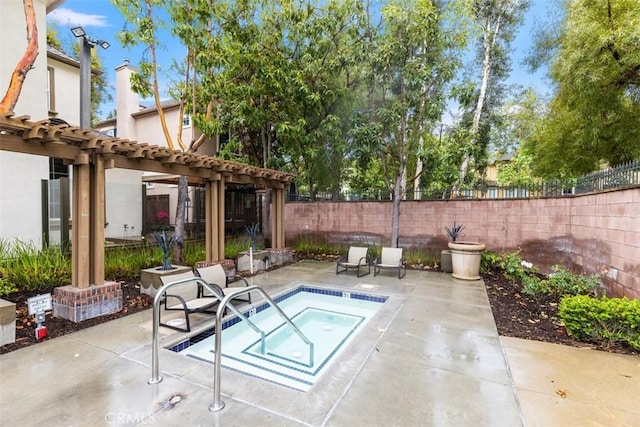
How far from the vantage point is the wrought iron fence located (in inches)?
195

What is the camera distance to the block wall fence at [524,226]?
4852 millimetres

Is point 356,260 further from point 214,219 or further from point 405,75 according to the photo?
point 405,75

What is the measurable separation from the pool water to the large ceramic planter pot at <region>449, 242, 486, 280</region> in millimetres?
2721

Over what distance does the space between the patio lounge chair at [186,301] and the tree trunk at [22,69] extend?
173 inches

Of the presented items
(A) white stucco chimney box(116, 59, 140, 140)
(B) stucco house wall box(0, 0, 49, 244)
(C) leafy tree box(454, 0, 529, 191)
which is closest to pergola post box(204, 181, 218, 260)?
(B) stucco house wall box(0, 0, 49, 244)

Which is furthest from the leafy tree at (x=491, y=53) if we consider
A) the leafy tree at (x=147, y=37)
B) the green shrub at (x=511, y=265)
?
the leafy tree at (x=147, y=37)

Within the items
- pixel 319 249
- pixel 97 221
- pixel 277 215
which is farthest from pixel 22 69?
pixel 319 249

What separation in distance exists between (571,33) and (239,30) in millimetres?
8724

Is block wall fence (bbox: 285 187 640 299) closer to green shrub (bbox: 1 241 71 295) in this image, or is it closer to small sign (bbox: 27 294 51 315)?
green shrub (bbox: 1 241 71 295)

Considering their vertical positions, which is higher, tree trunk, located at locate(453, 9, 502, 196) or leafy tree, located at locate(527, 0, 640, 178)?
tree trunk, located at locate(453, 9, 502, 196)

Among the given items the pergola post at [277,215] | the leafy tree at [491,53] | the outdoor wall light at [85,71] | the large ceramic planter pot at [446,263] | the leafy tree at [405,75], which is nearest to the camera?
the outdoor wall light at [85,71]

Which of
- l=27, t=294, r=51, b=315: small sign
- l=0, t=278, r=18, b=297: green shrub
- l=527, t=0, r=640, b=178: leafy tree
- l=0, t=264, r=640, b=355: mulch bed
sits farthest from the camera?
l=527, t=0, r=640, b=178: leafy tree

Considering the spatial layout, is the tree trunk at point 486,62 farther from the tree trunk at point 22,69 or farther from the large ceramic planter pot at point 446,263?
the tree trunk at point 22,69

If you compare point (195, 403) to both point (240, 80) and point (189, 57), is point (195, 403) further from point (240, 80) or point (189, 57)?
point (240, 80)
